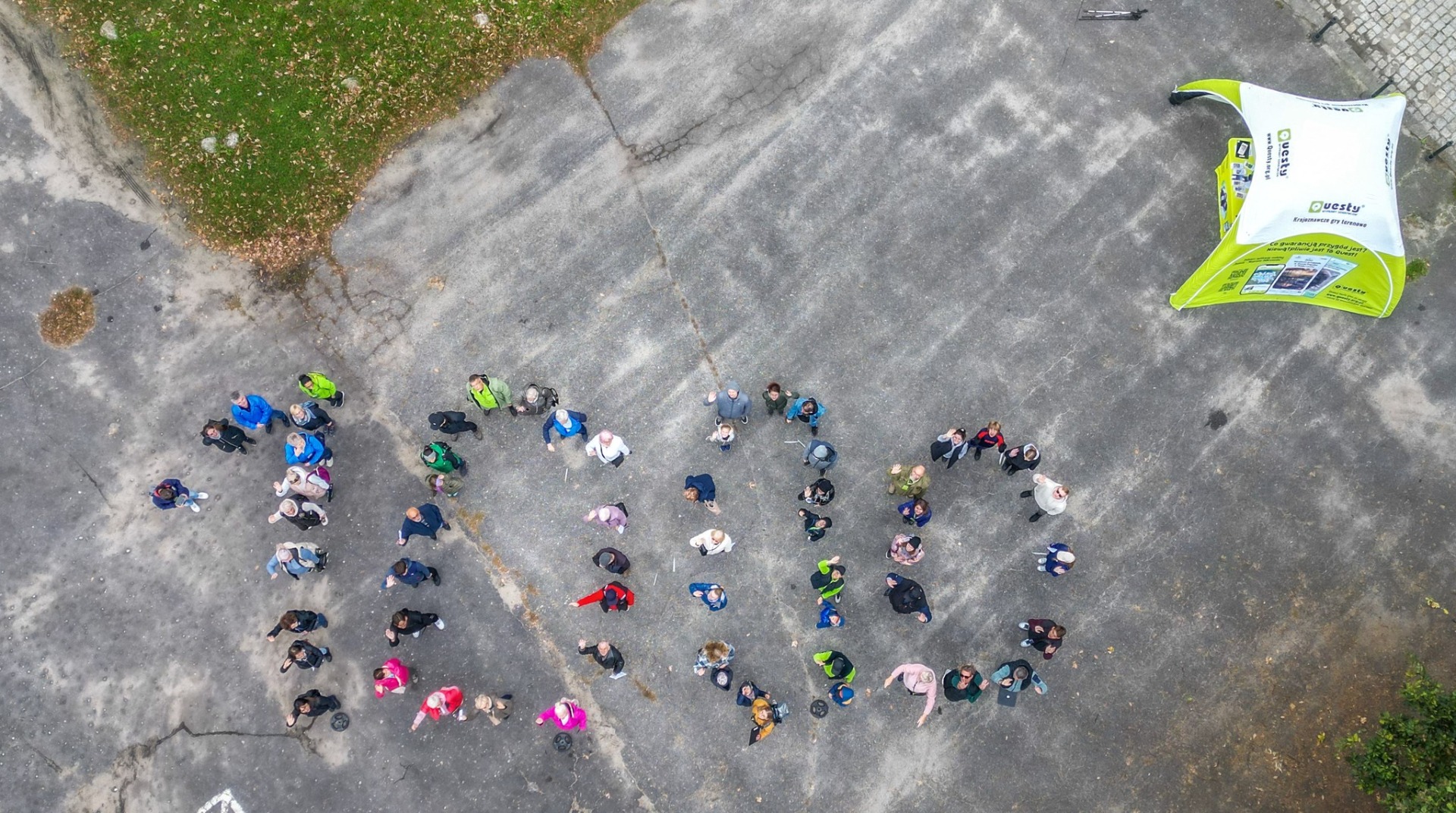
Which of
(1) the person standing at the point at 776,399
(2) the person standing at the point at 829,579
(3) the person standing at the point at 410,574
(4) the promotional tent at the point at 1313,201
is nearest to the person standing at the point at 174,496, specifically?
(3) the person standing at the point at 410,574

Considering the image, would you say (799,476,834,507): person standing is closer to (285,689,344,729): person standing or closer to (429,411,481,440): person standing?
(429,411,481,440): person standing

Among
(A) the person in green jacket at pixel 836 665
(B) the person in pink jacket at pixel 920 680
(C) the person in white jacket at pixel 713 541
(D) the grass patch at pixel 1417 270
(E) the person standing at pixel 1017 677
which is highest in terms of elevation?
(C) the person in white jacket at pixel 713 541

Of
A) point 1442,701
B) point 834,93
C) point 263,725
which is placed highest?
point 834,93

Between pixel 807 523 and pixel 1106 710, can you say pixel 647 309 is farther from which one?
pixel 1106 710

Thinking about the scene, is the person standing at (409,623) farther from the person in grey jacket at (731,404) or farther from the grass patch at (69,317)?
the grass patch at (69,317)

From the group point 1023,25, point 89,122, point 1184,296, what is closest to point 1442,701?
point 1184,296

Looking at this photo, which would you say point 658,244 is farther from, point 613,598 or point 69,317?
point 69,317
